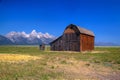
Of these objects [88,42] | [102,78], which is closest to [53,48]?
[88,42]

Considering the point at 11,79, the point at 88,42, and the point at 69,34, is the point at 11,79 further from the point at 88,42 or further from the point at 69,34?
the point at 88,42

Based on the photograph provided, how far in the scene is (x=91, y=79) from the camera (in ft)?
56.4

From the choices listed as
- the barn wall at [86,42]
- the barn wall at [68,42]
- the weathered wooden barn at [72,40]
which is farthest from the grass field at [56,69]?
the barn wall at [86,42]

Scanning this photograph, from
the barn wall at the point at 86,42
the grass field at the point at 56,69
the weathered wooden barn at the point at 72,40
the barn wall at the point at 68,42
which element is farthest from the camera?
the barn wall at the point at 86,42

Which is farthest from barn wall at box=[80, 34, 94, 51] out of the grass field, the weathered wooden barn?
the grass field

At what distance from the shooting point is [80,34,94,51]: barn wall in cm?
7463

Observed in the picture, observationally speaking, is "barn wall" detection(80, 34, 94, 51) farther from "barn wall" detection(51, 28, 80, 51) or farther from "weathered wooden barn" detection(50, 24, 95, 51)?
"barn wall" detection(51, 28, 80, 51)

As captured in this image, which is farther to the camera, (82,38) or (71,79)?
(82,38)

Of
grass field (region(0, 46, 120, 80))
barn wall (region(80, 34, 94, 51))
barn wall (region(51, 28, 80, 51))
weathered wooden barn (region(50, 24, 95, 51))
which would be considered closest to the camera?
grass field (region(0, 46, 120, 80))

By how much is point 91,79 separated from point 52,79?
2.85 metres

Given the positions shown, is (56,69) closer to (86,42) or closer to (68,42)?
A: (68,42)

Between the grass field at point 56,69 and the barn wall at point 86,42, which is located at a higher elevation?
the barn wall at point 86,42

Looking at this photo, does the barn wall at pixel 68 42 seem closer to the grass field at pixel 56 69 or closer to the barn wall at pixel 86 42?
the barn wall at pixel 86 42

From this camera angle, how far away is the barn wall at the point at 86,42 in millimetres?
74631
